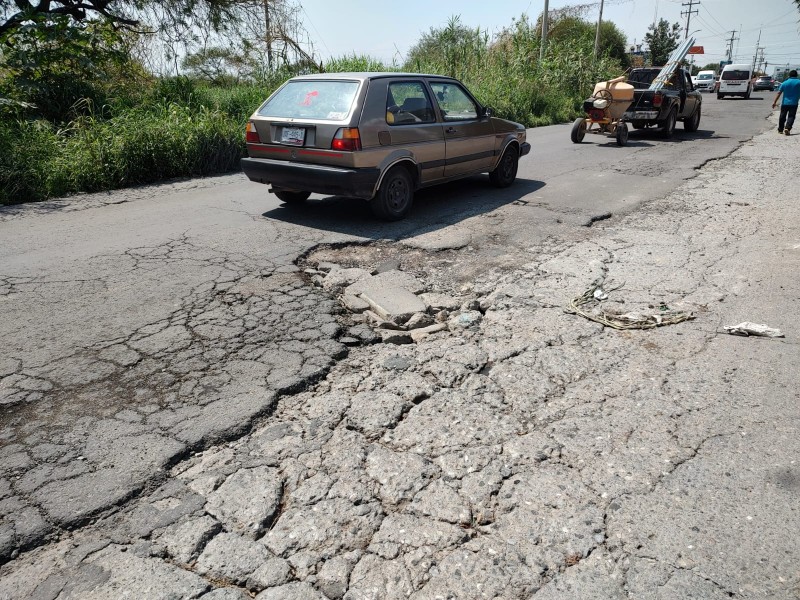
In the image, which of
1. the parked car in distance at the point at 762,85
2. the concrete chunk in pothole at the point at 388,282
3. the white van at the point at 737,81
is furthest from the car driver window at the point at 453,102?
the parked car in distance at the point at 762,85

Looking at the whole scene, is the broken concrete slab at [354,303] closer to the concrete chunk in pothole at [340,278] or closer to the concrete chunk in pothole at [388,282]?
the concrete chunk in pothole at [388,282]

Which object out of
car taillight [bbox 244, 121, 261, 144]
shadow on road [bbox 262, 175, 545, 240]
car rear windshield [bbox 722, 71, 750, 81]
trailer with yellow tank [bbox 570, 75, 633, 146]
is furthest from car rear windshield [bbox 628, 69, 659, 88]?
car rear windshield [bbox 722, 71, 750, 81]

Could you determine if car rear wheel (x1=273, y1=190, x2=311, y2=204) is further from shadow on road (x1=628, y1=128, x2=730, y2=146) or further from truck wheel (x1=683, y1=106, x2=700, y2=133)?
truck wheel (x1=683, y1=106, x2=700, y2=133)

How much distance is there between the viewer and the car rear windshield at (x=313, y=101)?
21.4ft

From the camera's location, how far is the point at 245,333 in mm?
4258

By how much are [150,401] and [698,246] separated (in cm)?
567

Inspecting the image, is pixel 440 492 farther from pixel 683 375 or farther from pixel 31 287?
pixel 31 287

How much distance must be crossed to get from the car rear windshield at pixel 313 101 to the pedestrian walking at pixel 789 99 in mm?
13442

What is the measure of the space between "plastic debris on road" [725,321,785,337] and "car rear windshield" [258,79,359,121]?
13.9ft

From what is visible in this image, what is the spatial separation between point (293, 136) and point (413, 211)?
1.79 meters

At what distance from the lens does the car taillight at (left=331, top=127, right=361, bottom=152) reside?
6309 mm

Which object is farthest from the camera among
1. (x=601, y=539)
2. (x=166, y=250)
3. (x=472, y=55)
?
(x=472, y=55)

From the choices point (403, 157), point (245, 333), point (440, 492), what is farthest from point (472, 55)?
point (440, 492)

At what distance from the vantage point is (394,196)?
6.98m
